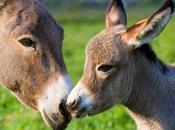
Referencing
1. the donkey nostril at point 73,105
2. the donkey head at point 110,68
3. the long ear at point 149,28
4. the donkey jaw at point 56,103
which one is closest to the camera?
the long ear at point 149,28

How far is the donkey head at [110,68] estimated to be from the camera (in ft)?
26.4

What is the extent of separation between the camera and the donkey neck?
8.34m

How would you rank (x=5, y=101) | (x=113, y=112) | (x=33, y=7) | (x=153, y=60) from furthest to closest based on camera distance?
(x=5, y=101) < (x=113, y=112) < (x=33, y=7) < (x=153, y=60)

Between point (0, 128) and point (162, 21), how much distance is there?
514cm

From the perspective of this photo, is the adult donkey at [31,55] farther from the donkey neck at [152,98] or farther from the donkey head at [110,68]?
the donkey neck at [152,98]

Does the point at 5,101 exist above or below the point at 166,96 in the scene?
A: below

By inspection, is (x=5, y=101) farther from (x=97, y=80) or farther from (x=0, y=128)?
(x=97, y=80)

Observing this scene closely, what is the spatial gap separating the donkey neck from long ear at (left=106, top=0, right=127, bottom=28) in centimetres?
69

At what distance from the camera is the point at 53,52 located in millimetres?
8656

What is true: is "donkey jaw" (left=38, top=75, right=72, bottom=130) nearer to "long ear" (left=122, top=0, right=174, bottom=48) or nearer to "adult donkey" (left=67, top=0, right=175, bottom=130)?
"adult donkey" (left=67, top=0, right=175, bottom=130)

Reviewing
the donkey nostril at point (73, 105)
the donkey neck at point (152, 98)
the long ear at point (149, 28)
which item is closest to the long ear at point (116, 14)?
the long ear at point (149, 28)

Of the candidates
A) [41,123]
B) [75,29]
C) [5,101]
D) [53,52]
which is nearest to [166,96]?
[53,52]

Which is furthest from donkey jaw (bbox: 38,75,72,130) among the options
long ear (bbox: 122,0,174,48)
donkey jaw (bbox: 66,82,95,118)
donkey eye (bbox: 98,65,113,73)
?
long ear (bbox: 122,0,174,48)

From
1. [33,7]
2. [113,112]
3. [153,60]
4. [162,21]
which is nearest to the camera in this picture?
[162,21]
